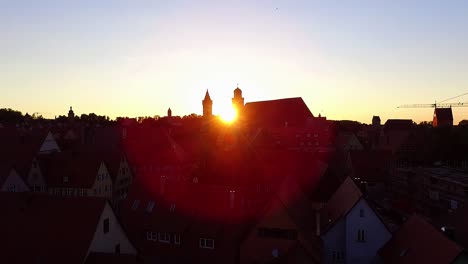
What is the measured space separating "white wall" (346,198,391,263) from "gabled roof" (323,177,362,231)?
26.0 inches

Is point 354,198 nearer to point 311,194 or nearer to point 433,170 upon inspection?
point 311,194

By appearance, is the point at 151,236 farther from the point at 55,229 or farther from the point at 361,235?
the point at 361,235

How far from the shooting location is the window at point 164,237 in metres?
37.3

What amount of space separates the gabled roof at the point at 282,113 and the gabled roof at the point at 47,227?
69.0 meters

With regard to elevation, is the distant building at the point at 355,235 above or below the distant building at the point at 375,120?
below

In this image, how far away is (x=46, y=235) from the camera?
27.9m

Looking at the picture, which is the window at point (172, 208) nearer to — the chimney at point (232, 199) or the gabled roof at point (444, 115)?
the chimney at point (232, 199)

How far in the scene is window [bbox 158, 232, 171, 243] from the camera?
37.3 meters

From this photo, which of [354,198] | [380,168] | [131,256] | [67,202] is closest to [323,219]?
[354,198]

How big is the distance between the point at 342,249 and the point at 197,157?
53.1 m

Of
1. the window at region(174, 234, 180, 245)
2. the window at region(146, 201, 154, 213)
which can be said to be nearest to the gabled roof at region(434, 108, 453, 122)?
the window at region(146, 201, 154, 213)

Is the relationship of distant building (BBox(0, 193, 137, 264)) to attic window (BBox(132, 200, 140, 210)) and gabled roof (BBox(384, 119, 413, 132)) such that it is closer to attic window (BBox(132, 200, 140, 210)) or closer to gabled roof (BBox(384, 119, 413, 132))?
attic window (BBox(132, 200, 140, 210))

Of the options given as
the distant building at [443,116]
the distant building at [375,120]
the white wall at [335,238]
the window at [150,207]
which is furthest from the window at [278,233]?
the distant building at [375,120]

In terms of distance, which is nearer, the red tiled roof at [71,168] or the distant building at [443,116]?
the red tiled roof at [71,168]
